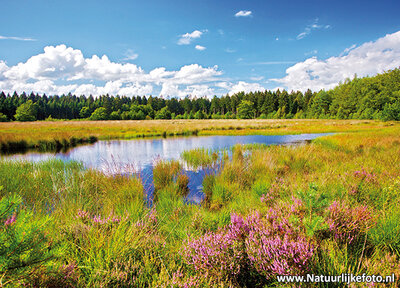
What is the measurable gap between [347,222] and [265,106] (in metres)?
95.3

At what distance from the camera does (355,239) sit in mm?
2574

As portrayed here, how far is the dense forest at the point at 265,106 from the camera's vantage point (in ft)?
190

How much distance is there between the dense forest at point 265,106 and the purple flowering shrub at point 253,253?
45852 mm

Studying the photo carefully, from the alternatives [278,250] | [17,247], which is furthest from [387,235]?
[17,247]

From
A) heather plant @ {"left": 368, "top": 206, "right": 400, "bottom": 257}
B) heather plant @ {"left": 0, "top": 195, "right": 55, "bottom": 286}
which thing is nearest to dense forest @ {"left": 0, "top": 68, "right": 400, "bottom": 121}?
heather plant @ {"left": 368, "top": 206, "right": 400, "bottom": 257}

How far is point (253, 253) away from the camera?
233 centimetres

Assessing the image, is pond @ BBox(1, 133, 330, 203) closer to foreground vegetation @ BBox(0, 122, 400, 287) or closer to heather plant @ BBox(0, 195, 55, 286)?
foreground vegetation @ BBox(0, 122, 400, 287)

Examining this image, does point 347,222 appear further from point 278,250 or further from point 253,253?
point 253,253

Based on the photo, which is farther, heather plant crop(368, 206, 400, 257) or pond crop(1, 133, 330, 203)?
pond crop(1, 133, 330, 203)

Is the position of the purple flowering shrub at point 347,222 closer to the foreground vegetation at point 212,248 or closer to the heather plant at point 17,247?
the foreground vegetation at point 212,248

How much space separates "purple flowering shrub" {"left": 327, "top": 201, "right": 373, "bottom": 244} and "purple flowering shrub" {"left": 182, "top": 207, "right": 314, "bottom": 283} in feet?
1.71

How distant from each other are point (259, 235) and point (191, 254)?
860 mm

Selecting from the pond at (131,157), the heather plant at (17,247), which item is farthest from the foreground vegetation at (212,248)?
the pond at (131,157)

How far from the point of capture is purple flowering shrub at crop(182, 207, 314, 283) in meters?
2.09
